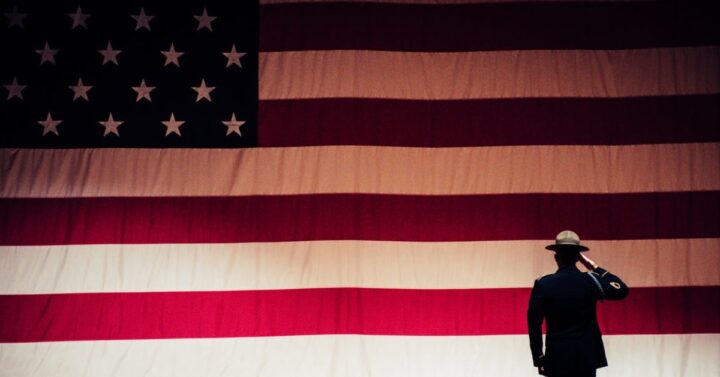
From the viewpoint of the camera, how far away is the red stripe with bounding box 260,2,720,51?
4465 millimetres

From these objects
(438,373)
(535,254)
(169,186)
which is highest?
(169,186)

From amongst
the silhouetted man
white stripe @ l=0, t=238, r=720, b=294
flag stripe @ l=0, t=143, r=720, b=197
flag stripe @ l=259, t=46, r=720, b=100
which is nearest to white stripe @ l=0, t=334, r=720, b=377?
white stripe @ l=0, t=238, r=720, b=294

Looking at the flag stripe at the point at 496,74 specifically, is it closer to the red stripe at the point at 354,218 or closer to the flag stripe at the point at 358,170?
the flag stripe at the point at 358,170

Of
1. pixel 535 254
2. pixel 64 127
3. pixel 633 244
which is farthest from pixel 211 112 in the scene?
pixel 633 244

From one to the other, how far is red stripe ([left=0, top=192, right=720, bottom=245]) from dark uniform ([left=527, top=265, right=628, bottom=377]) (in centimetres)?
123

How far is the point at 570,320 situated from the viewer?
3.07 m

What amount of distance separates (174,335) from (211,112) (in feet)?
4.73

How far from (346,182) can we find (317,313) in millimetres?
848

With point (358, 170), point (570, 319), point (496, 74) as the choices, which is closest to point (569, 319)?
point (570, 319)

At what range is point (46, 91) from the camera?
4449 mm

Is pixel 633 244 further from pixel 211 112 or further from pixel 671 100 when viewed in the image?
pixel 211 112

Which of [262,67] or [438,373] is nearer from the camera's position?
[438,373]

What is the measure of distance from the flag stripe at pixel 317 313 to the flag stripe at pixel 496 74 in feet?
4.20

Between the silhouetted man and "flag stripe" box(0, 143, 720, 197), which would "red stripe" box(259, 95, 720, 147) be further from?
the silhouetted man
